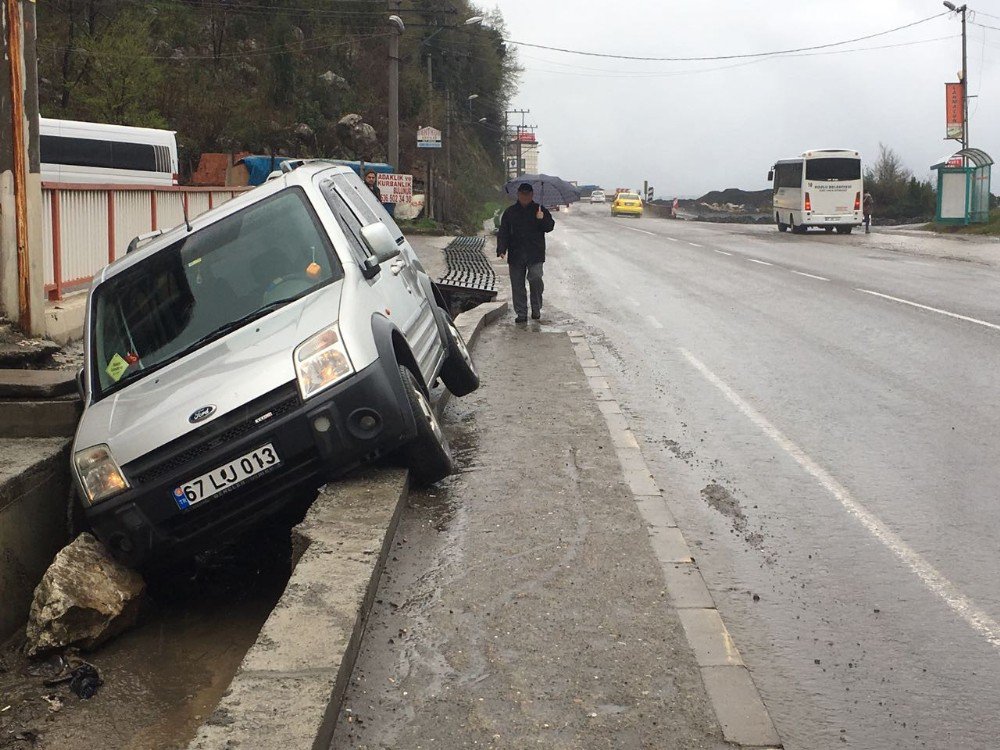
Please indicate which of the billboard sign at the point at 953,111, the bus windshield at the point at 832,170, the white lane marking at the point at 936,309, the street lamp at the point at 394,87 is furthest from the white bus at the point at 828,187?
the white lane marking at the point at 936,309

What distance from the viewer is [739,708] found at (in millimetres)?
4152

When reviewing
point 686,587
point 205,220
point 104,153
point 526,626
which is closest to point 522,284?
point 205,220

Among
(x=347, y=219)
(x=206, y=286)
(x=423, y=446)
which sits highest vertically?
(x=347, y=219)

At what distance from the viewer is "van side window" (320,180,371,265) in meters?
7.22

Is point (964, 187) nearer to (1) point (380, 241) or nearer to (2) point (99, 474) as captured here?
(1) point (380, 241)

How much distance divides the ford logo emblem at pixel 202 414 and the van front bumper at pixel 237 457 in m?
0.05

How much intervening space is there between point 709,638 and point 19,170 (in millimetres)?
7646

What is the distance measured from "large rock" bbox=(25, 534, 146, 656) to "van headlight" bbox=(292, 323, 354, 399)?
1365mm

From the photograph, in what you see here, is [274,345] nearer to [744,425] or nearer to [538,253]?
[744,425]

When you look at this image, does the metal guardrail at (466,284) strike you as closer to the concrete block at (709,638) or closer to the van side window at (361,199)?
the van side window at (361,199)

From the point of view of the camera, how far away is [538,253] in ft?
50.1

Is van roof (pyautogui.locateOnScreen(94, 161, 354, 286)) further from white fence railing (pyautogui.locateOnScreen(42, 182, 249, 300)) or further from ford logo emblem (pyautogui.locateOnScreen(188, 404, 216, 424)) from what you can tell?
white fence railing (pyautogui.locateOnScreen(42, 182, 249, 300))

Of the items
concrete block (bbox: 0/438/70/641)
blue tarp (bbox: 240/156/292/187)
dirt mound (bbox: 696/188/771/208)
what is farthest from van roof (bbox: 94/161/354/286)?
dirt mound (bbox: 696/188/771/208)

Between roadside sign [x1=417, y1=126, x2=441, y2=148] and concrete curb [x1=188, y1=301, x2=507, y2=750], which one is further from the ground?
roadside sign [x1=417, y1=126, x2=441, y2=148]
